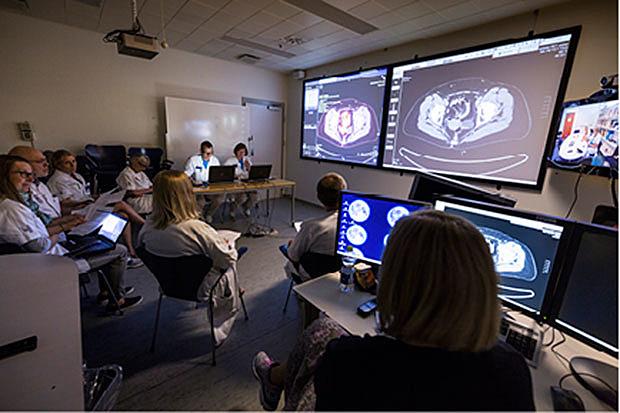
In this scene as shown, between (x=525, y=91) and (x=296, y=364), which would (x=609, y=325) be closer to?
(x=296, y=364)

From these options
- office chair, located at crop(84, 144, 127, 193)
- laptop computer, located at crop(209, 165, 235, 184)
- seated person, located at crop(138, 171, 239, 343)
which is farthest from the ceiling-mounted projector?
office chair, located at crop(84, 144, 127, 193)

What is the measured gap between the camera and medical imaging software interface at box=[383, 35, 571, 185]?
9.43 feet

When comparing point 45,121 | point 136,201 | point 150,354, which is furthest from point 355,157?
point 45,121

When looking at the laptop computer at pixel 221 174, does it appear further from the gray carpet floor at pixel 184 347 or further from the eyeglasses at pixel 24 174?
the eyeglasses at pixel 24 174

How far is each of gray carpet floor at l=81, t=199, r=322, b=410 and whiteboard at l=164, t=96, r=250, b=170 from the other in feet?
9.31

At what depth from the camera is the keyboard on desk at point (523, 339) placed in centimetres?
88

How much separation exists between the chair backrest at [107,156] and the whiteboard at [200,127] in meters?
0.70

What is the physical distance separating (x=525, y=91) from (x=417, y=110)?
4.06ft

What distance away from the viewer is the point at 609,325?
79cm

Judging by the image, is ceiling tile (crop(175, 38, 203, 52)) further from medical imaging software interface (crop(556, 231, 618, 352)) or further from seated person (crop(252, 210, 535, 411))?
medical imaging software interface (crop(556, 231, 618, 352))

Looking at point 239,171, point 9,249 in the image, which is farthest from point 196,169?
point 9,249

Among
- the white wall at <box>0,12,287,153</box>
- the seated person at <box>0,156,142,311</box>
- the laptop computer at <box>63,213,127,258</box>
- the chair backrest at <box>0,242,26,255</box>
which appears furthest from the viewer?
the white wall at <box>0,12,287,153</box>

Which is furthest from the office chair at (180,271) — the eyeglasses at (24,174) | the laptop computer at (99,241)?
the eyeglasses at (24,174)

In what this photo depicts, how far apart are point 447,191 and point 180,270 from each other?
5.11 feet
